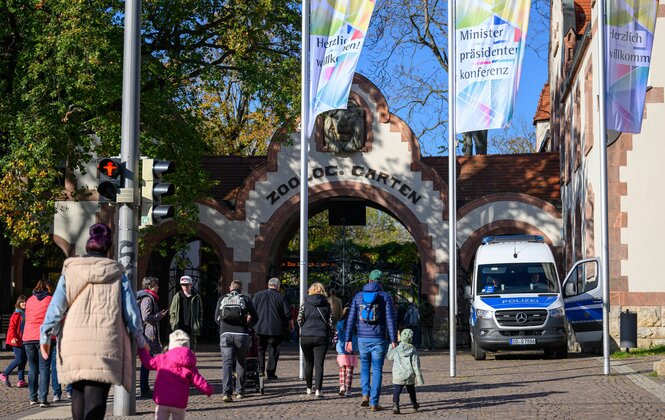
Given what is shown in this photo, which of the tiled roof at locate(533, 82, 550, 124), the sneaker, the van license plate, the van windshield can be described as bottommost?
the sneaker

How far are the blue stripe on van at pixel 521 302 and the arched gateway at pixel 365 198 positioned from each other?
885 centimetres

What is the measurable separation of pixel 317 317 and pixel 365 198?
18249mm

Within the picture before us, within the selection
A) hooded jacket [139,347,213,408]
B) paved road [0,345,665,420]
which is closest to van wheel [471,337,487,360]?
paved road [0,345,665,420]

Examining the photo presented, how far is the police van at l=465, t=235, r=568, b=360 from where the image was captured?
77.0ft

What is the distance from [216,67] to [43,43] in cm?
526

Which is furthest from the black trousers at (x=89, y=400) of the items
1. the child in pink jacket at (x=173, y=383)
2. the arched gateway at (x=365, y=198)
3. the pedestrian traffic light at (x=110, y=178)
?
the arched gateway at (x=365, y=198)

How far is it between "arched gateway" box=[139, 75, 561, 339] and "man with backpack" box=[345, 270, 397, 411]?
18449 mm

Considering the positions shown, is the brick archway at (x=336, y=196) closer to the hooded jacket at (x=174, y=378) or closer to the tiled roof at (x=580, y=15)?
the tiled roof at (x=580, y=15)

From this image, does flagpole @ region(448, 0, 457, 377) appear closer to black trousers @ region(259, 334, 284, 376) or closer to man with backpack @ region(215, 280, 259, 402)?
black trousers @ region(259, 334, 284, 376)

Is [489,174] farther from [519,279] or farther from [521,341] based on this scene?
[521,341]

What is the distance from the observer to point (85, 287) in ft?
28.1

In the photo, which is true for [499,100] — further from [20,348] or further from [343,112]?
[343,112]

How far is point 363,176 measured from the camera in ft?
109

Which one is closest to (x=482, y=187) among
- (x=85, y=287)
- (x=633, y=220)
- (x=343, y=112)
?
(x=343, y=112)
